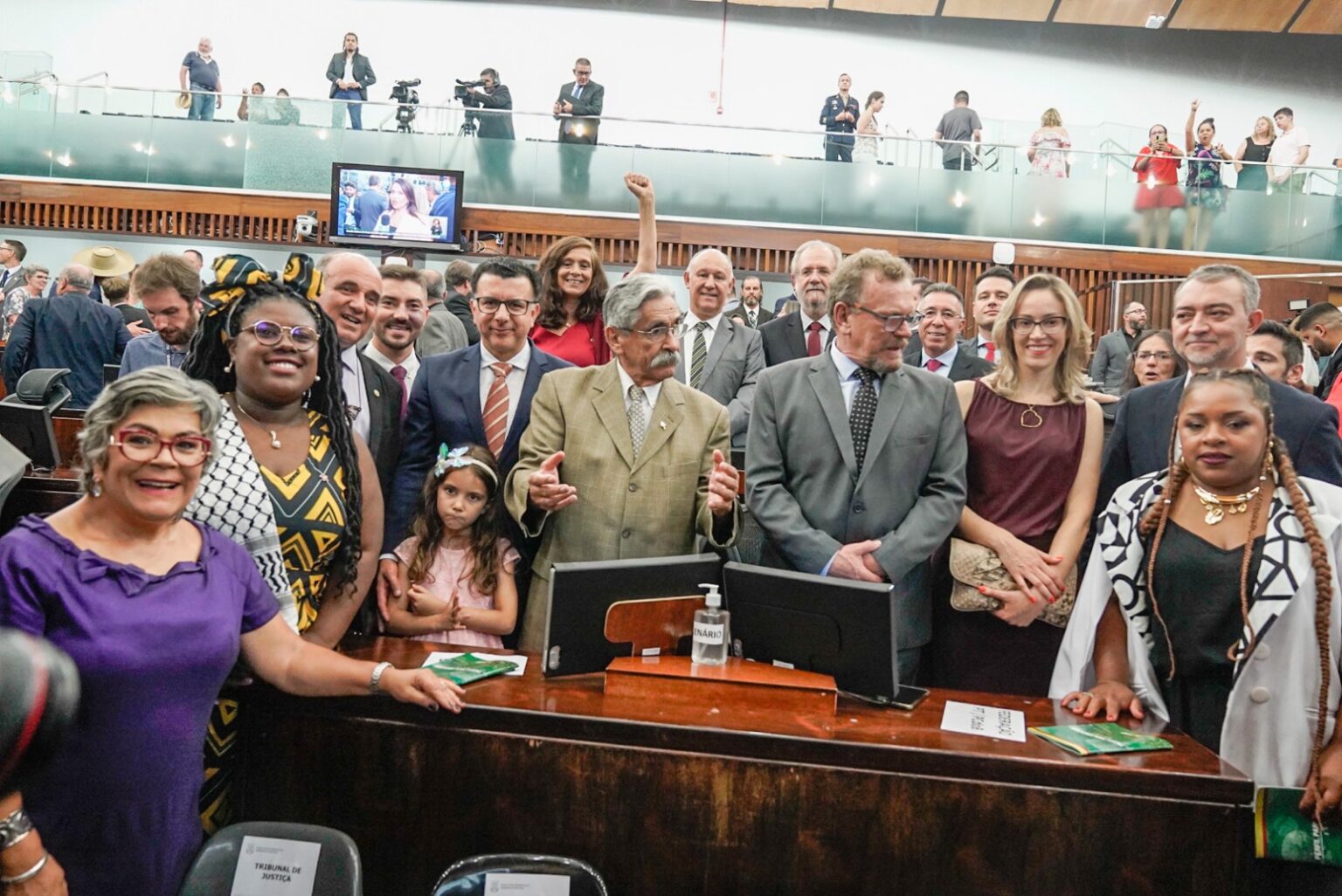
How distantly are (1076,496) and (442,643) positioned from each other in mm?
1612

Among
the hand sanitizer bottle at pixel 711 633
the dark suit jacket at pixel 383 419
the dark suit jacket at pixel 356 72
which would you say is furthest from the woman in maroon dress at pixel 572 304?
the dark suit jacket at pixel 356 72

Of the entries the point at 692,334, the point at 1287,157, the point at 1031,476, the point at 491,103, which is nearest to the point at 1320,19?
the point at 1287,157

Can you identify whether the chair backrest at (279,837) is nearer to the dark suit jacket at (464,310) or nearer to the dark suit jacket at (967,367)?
the dark suit jacket at (967,367)

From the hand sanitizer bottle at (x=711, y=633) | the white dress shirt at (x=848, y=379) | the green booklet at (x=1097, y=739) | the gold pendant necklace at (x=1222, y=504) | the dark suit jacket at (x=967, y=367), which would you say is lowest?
the green booklet at (x=1097, y=739)

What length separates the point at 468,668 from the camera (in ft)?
6.59

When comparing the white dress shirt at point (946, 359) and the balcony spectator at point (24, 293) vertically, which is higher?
the balcony spectator at point (24, 293)

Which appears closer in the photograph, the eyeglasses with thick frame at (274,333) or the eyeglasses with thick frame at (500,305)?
the eyeglasses with thick frame at (274,333)

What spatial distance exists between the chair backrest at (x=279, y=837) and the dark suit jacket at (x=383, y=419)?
1148 millimetres

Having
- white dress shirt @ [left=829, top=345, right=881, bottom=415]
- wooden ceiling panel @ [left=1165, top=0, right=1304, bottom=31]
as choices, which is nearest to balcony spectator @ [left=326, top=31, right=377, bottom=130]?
white dress shirt @ [left=829, top=345, right=881, bottom=415]

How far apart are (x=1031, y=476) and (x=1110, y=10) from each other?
13047mm

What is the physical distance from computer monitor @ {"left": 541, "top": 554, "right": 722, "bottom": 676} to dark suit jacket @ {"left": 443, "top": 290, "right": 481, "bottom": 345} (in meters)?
2.64

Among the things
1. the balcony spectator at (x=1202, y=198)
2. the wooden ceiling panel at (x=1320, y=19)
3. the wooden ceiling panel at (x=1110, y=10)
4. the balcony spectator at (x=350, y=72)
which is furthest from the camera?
the wooden ceiling panel at (x=1110, y=10)

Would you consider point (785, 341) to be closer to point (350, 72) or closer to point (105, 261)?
point (105, 261)

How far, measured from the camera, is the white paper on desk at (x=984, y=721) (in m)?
1.80
